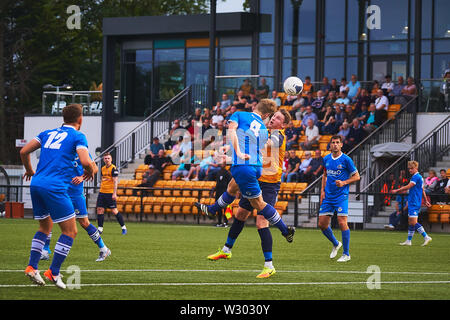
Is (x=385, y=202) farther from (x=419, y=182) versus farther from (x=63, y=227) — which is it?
(x=63, y=227)

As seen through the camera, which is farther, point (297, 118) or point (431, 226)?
point (297, 118)

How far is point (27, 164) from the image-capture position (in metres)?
9.18

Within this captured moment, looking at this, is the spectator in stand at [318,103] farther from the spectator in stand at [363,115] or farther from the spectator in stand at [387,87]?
the spectator in stand at [387,87]

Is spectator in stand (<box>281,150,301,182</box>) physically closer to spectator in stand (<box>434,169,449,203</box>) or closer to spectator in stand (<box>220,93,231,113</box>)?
spectator in stand (<box>434,169,449,203</box>)

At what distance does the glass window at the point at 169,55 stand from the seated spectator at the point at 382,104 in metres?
12.8

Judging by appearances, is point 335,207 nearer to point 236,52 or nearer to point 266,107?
point 266,107

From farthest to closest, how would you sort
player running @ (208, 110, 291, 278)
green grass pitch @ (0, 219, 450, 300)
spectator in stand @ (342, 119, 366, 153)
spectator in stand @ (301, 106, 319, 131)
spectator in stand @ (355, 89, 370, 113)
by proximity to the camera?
1. spectator in stand @ (301, 106, 319, 131)
2. spectator in stand @ (355, 89, 370, 113)
3. spectator in stand @ (342, 119, 366, 153)
4. player running @ (208, 110, 291, 278)
5. green grass pitch @ (0, 219, 450, 300)

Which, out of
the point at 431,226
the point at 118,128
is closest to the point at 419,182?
the point at 431,226

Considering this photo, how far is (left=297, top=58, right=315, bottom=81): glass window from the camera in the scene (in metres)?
36.4

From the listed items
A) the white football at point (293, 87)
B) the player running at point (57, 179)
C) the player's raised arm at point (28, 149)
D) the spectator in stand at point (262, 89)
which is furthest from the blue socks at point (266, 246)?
the spectator in stand at point (262, 89)

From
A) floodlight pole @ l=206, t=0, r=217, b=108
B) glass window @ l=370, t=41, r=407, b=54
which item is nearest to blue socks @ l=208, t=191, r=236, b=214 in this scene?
A: floodlight pole @ l=206, t=0, r=217, b=108

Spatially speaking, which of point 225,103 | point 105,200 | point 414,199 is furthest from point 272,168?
point 225,103

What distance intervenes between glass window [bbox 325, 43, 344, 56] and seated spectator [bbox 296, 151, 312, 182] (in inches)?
361
